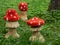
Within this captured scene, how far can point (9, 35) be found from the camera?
6047 millimetres

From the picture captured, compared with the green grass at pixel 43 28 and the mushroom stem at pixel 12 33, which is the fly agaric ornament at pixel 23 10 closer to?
the green grass at pixel 43 28

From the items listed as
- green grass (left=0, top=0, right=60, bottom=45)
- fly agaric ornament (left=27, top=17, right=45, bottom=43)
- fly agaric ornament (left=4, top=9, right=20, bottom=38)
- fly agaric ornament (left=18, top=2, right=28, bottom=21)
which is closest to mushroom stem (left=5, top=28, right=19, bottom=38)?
fly agaric ornament (left=4, top=9, right=20, bottom=38)

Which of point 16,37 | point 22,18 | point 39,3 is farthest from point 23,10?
point 39,3

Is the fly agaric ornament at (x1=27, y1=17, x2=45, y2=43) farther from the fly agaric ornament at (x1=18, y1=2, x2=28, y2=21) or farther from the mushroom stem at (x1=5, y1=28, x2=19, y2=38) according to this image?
the fly agaric ornament at (x1=18, y1=2, x2=28, y2=21)

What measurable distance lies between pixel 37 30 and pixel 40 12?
109 inches

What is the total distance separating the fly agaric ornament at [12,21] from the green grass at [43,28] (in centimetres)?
17

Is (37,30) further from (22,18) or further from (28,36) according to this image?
(22,18)

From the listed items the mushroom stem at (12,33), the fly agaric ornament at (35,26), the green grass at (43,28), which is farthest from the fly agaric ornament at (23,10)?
the fly agaric ornament at (35,26)

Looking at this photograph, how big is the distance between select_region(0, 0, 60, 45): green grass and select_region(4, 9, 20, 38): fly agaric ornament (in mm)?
174

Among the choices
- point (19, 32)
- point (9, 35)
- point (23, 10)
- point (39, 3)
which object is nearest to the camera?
point (9, 35)

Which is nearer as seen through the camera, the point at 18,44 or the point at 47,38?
the point at 18,44

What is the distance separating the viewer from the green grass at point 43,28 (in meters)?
5.86

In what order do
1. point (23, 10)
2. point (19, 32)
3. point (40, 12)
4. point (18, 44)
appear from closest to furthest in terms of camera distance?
point (18, 44) < point (19, 32) < point (23, 10) < point (40, 12)

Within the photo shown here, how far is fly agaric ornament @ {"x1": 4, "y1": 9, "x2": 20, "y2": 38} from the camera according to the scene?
19.1 ft
